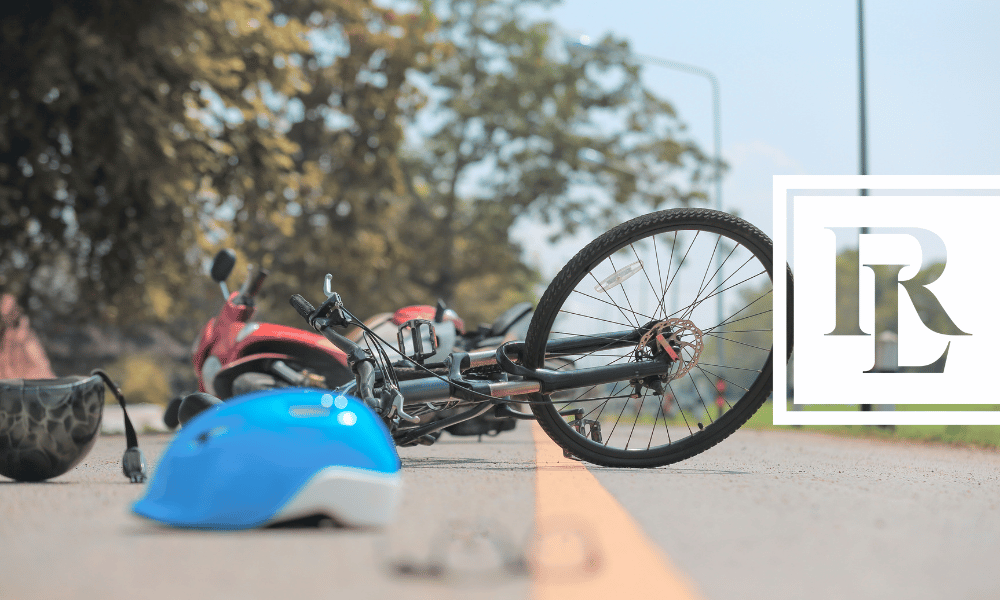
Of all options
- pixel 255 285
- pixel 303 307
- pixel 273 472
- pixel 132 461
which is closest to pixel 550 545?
pixel 273 472

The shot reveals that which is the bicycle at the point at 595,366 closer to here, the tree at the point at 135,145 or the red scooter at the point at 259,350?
the red scooter at the point at 259,350

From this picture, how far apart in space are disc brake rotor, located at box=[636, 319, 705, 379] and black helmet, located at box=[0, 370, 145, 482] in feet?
7.92

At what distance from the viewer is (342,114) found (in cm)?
1977

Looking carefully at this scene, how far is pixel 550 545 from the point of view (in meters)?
2.94

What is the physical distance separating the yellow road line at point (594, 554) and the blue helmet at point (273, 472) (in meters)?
0.58

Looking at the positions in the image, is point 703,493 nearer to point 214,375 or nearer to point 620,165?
point 214,375

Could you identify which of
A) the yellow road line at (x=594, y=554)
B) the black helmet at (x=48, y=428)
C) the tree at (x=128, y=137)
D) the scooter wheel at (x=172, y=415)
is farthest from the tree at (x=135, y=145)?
the yellow road line at (x=594, y=554)

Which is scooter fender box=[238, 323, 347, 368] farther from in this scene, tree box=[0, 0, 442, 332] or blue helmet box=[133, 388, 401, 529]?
tree box=[0, 0, 442, 332]

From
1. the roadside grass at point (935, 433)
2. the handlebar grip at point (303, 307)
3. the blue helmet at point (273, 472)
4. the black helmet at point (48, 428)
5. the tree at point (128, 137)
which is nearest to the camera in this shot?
the blue helmet at point (273, 472)

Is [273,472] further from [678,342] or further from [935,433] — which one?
[935,433]

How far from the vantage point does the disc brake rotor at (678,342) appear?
188 inches

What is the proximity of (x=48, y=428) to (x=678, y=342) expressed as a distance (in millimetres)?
2871

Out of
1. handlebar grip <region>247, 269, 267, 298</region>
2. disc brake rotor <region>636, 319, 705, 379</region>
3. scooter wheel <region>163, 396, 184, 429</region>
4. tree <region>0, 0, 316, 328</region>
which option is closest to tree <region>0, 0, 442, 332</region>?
tree <region>0, 0, 316, 328</region>

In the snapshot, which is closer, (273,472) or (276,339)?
(273,472)
